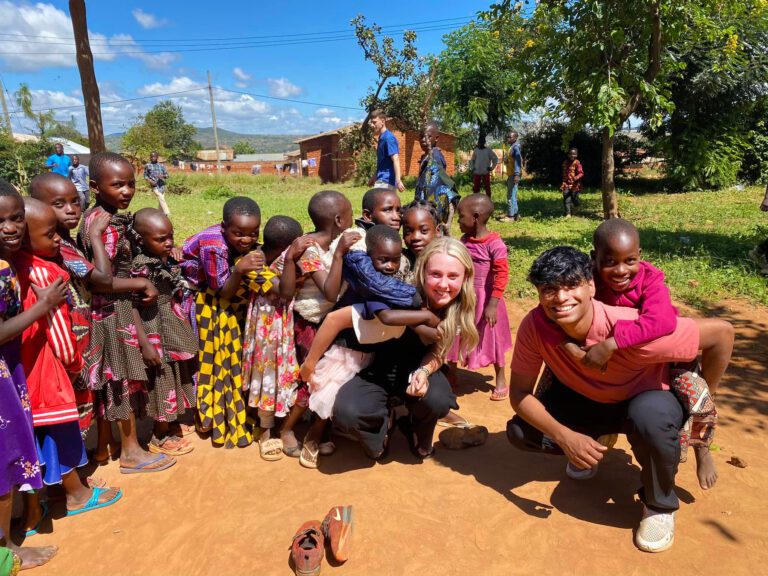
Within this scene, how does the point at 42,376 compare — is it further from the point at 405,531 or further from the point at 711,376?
the point at 711,376

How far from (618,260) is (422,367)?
1154mm

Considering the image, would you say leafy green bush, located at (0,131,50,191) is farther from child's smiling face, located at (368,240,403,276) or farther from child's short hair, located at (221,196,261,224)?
child's smiling face, located at (368,240,403,276)

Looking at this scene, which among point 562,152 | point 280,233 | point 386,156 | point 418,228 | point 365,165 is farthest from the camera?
point 365,165

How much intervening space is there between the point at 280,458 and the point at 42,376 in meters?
1.36

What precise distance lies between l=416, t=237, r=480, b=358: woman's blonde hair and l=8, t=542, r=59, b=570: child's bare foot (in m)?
2.10

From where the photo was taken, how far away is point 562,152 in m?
18.0

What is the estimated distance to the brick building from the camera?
27986 mm

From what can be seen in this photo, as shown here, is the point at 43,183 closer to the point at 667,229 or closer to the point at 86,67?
the point at 86,67

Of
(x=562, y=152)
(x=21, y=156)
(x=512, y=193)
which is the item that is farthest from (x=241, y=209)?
(x=21, y=156)

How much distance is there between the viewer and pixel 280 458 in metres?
3.10

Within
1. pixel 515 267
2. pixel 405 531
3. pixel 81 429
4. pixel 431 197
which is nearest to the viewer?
pixel 405 531

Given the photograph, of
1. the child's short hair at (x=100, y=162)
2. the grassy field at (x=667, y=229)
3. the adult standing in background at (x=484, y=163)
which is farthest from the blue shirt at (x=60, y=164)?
the child's short hair at (x=100, y=162)

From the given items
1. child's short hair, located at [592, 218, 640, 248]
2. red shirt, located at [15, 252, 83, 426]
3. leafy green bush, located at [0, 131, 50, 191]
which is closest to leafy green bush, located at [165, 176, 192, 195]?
leafy green bush, located at [0, 131, 50, 191]

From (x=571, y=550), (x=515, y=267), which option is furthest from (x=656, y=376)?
(x=515, y=267)
